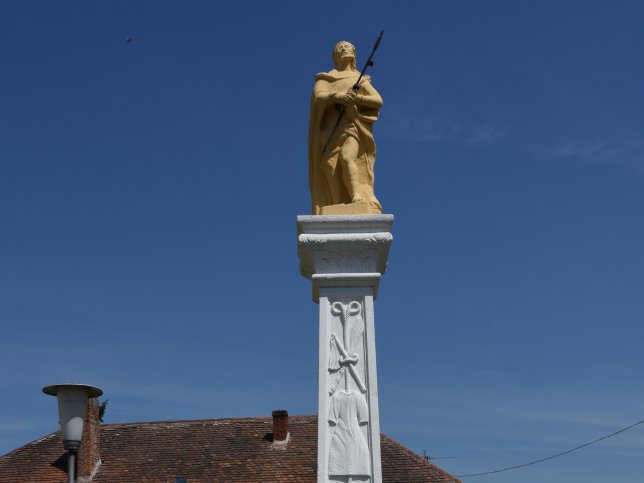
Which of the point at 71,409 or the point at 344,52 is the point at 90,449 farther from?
the point at 344,52

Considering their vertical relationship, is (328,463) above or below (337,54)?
below

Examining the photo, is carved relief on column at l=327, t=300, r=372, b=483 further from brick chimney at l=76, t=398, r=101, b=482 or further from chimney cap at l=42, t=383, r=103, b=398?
brick chimney at l=76, t=398, r=101, b=482

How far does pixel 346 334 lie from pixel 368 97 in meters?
2.02

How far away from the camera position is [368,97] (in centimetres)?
745

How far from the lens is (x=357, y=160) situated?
7480mm

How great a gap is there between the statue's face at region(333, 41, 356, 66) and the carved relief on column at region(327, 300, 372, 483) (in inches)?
88.1

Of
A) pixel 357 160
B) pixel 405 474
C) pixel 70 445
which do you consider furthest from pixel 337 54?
pixel 405 474

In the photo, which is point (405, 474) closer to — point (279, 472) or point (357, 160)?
point (279, 472)

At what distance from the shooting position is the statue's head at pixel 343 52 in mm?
7848

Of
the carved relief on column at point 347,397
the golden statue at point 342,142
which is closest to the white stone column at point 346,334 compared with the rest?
the carved relief on column at point 347,397

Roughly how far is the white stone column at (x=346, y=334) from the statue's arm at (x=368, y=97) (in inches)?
41.1

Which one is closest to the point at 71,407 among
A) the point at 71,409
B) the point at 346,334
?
the point at 71,409

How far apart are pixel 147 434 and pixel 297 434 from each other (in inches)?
174

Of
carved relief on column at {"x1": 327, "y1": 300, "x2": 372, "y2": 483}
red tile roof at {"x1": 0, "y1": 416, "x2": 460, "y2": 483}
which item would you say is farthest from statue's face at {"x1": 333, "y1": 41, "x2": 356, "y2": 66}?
red tile roof at {"x1": 0, "y1": 416, "x2": 460, "y2": 483}
